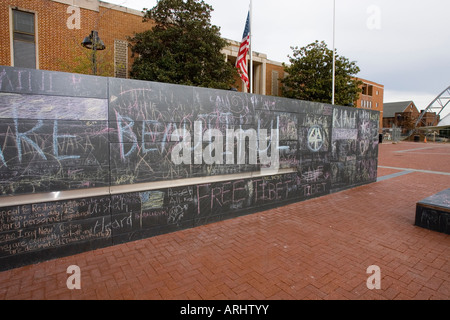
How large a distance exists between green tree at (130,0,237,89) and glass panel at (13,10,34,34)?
6.72m

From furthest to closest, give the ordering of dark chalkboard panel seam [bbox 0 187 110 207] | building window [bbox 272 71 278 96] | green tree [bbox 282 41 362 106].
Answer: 1. building window [bbox 272 71 278 96]
2. green tree [bbox 282 41 362 106]
3. dark chalkboard panel seam [bbox 0 187 110 207]

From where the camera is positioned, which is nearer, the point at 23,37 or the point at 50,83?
the point at 50,83

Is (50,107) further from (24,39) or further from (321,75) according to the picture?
(321,75)

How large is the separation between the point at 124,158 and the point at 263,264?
265cm

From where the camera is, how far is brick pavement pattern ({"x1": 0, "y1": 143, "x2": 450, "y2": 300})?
294 centimetres

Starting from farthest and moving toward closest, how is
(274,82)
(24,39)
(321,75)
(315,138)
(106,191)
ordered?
1. (274,82)
2. (321,75)
3. (24,39)
4. (315,138)
5. (106,191)

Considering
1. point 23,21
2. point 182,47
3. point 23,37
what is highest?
point 23,21

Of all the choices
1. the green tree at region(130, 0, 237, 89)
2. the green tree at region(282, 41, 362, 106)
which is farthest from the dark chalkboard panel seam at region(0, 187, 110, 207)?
the green tree at region(282, 41, 362, 106)

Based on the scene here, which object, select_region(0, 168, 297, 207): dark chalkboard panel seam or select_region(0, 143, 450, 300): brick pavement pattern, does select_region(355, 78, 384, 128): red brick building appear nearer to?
select_region(0, 143, 450, 300): brick pavement pattern

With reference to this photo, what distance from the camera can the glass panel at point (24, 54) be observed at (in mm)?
17094

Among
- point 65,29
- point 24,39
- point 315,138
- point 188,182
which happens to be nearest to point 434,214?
point 315,138

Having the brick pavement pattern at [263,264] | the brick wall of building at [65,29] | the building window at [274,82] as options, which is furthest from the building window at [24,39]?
the building window at [274,82]

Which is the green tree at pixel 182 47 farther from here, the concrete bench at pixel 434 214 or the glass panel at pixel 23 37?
the concrete bench at pixel 434 214

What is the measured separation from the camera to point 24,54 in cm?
1736
